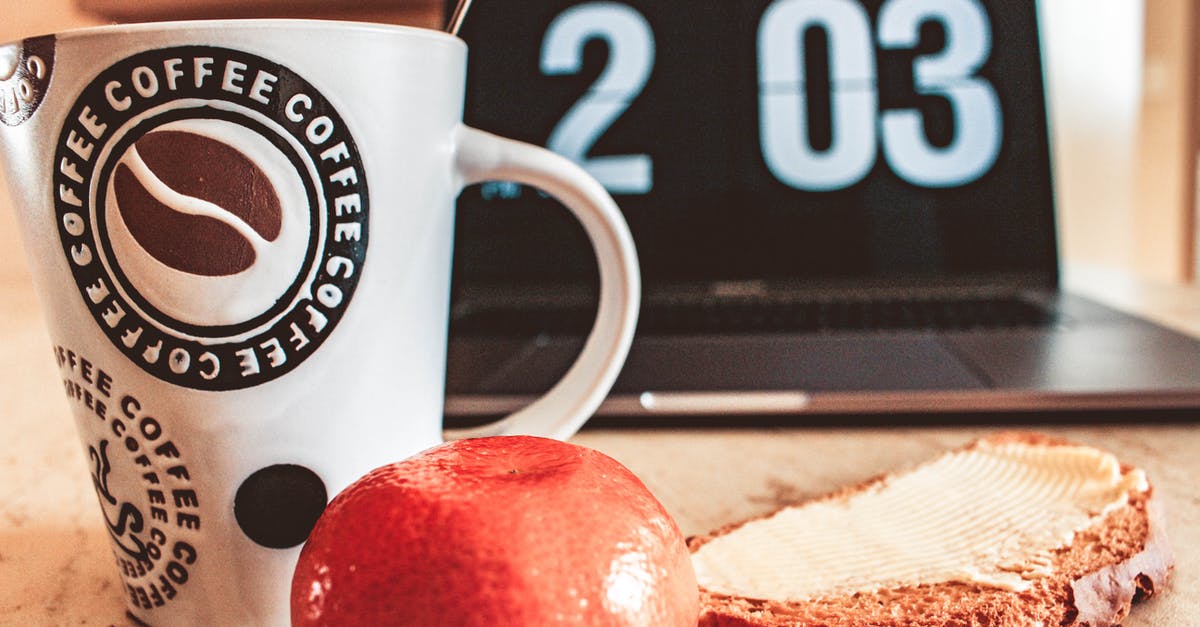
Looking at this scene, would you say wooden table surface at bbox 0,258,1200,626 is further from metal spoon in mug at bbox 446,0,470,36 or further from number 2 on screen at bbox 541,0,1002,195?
number 2 on screen at bbox 541,0,1002,195

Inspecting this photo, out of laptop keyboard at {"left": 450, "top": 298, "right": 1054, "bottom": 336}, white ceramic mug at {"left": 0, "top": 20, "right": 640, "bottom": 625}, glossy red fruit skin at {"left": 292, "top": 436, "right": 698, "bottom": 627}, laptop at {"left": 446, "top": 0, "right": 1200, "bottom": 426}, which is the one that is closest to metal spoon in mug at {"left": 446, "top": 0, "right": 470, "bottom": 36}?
white ceramic mug at {"left": 0, "top": 20, "right": 640, "bottom": 625}

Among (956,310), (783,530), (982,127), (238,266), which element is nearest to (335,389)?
(238,266)

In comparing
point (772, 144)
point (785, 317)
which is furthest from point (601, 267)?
point (772, 144)

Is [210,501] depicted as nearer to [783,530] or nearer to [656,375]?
[783,530]

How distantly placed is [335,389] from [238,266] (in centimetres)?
5

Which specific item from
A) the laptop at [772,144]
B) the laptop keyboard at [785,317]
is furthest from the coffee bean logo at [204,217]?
the laptop at [772,144]

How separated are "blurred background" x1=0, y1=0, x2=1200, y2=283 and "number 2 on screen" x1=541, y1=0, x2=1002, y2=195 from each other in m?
0.12

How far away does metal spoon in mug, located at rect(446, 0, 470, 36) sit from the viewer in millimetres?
318

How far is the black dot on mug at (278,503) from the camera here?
27 centimetres

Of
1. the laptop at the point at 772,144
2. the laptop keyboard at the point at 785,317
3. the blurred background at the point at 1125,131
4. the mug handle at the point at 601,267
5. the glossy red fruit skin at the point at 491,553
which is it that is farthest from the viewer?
the blurred background at the point at 1125,131

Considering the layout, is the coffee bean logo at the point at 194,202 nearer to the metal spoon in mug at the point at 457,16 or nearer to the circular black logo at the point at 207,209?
the circular black logo at the point at 207,209

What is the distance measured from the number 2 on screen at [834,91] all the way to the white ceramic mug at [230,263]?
24.6 inches

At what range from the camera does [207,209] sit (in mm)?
248

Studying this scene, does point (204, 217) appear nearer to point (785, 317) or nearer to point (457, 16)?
point (457, 16)
